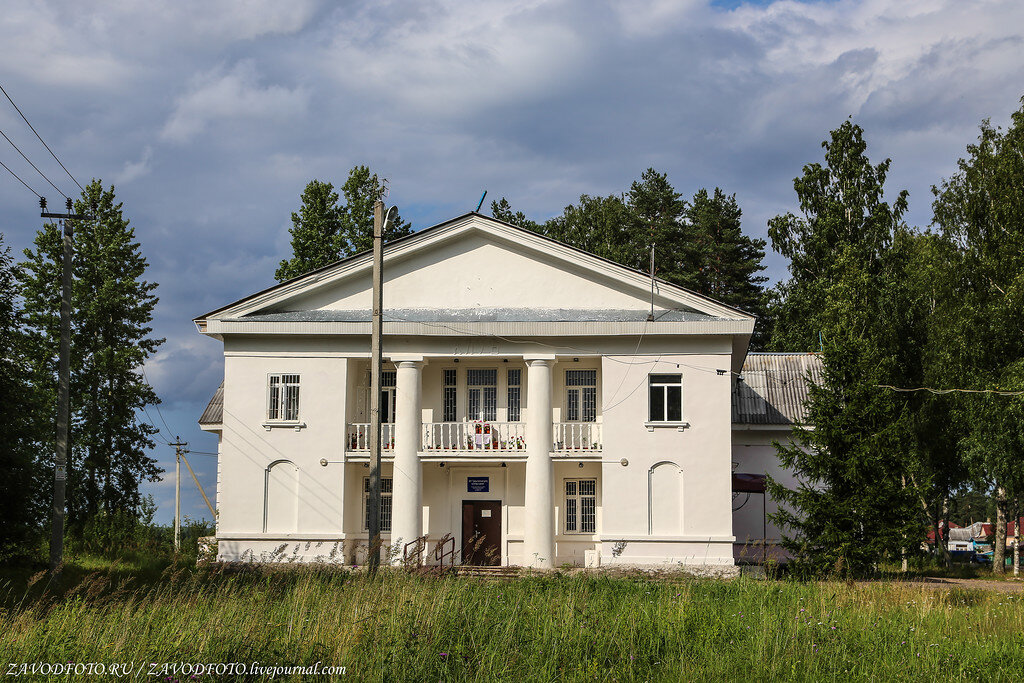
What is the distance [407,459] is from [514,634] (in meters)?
15.4

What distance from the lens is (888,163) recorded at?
4350 centimetres

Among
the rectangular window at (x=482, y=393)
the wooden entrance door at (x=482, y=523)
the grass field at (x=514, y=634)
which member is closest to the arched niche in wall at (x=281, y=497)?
the wooden entrance door at (x=482, y=523)

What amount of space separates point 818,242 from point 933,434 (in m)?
11.7

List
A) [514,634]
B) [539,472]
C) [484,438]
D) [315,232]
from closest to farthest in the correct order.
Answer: [514,634]
[539,472]
[484,438]
[315,232]

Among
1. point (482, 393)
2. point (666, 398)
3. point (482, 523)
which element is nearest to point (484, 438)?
point (482, 393)

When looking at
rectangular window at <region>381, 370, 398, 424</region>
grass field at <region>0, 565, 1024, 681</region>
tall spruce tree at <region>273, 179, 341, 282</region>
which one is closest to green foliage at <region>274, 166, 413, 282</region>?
tall spruce tree at <region>273, 179, 341, 282</region>

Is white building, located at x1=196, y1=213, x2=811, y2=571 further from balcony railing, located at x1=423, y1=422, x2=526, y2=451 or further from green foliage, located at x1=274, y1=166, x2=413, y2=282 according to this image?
green foliage, located at x1=274, y1=166, x2=413, y2=282

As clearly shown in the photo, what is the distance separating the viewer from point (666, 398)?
27.7 metres

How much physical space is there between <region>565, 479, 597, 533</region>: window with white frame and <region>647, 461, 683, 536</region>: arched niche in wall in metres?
2.63

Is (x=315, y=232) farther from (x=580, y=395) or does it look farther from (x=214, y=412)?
(x=580, y=395)

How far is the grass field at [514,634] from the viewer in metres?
11.1

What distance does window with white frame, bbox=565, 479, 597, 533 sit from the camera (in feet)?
96.6

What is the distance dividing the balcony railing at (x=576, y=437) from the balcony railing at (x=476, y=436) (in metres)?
0.96

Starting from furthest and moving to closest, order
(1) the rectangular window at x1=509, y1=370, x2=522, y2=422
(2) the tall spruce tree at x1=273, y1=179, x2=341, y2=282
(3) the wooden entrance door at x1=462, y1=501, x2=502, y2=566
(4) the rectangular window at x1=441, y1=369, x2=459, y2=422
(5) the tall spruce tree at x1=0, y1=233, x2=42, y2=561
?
(2) the tall spruce tree at x1=273, y1=179, x2=341, y2=282, (4) the rectangular window at x1=441, y1=369, x2=459, y2=422, (1) the rectangular window at x1=509, y1=370, x2=522, y2=422, (3) the wooden entrance door at x1=462, y1=501, x2=502, y2=566, (5) the tall spruce tree at x1=0, y1=233, x2=42, y2=561
